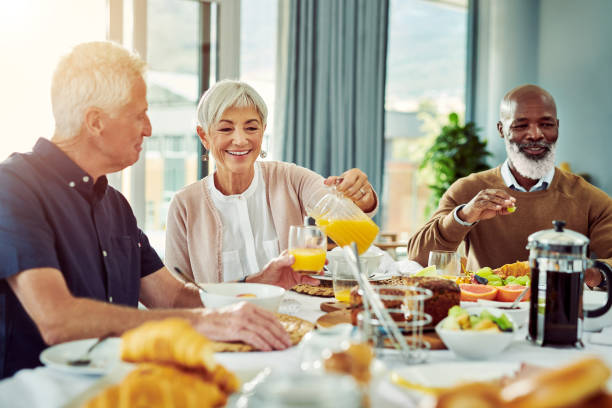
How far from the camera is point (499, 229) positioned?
2.72 meters

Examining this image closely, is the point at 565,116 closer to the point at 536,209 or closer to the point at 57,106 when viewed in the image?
the point at 536,209

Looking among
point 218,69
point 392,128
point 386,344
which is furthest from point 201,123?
point 392,128

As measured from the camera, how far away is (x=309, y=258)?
1656 millimetres

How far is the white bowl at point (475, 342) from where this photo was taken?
1111 mm

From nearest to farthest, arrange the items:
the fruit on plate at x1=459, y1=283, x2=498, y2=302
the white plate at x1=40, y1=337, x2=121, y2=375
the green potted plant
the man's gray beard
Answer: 1. the white plate at x1=40, y1=337, x2=121, y2=375
2. the fruit on plate at x1=459, y1=283, x2=498, y2=302
3. the man's gray beard
4. the green potted plant

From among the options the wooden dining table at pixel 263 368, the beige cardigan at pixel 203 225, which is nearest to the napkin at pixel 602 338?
the wooden dining table at pixel 263 368

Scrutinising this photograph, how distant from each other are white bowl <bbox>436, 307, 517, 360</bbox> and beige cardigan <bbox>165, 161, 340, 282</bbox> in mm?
1356

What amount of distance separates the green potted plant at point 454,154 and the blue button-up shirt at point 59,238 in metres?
4.26

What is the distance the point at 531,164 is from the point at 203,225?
1564 mm

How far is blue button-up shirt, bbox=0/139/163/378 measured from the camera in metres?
1.26

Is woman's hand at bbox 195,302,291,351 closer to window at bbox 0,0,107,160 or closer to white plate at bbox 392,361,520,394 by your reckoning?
white plate at bbox 392,361,520,394

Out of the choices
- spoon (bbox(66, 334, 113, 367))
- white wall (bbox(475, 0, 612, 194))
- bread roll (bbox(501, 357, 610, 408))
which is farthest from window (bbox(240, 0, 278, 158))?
bread roll (bbox(501, 357, 610, 408))

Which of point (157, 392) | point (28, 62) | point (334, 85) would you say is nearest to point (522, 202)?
point (157, 392)

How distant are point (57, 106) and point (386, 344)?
3.27ft
